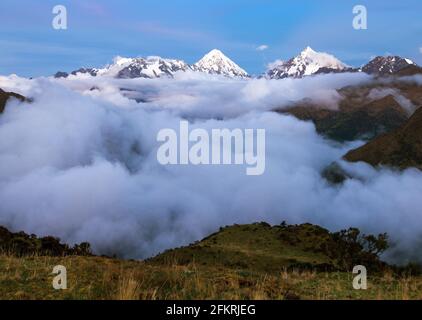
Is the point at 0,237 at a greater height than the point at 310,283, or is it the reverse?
the point at 0,237

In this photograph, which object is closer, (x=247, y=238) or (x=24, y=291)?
(x=24, y=291)

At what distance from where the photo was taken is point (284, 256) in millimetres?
51938

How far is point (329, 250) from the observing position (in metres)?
52.9

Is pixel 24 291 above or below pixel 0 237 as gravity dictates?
below

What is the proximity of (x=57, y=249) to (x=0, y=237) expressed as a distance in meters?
5.49

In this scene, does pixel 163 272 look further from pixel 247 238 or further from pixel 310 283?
pixel 247 238
